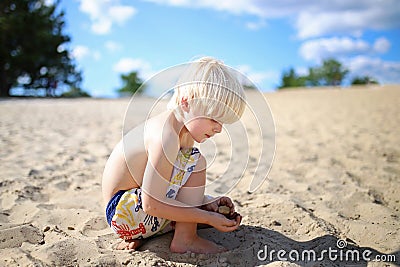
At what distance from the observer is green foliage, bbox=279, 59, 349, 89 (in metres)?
41.9

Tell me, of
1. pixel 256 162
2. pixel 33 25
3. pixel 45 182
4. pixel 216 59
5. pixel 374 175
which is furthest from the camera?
pixel 33 25

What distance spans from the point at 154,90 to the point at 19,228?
1.03m

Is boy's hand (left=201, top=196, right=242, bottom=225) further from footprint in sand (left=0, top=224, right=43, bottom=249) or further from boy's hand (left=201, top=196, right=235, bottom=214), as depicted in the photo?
footprint in sand (left=0, top=224, right=43, bottom=249)

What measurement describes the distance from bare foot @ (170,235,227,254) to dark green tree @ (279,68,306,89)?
134 feet

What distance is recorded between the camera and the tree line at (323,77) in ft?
136

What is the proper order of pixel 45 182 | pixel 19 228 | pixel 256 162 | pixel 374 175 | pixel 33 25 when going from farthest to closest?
pixel 33 25 → pixel 256 162 → pixel 374 175 → pixel 45 182 → pixel 19 228

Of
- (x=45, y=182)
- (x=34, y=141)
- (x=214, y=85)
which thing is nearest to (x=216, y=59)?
(x=214, y=85)

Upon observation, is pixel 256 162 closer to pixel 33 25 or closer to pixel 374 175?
pixel 374 175

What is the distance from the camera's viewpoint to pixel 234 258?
1.75m

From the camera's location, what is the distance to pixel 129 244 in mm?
1807

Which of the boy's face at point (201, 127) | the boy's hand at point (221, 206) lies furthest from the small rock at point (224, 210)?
the boy's face at point (201, 127)

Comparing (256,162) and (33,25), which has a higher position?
(33,25)

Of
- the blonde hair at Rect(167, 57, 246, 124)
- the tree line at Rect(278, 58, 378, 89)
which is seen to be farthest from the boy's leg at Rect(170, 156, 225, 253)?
the tree line at Rect(278, 58, 378, 89)

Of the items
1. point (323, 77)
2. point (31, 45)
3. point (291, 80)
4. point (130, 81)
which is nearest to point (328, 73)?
point (323, 77)
